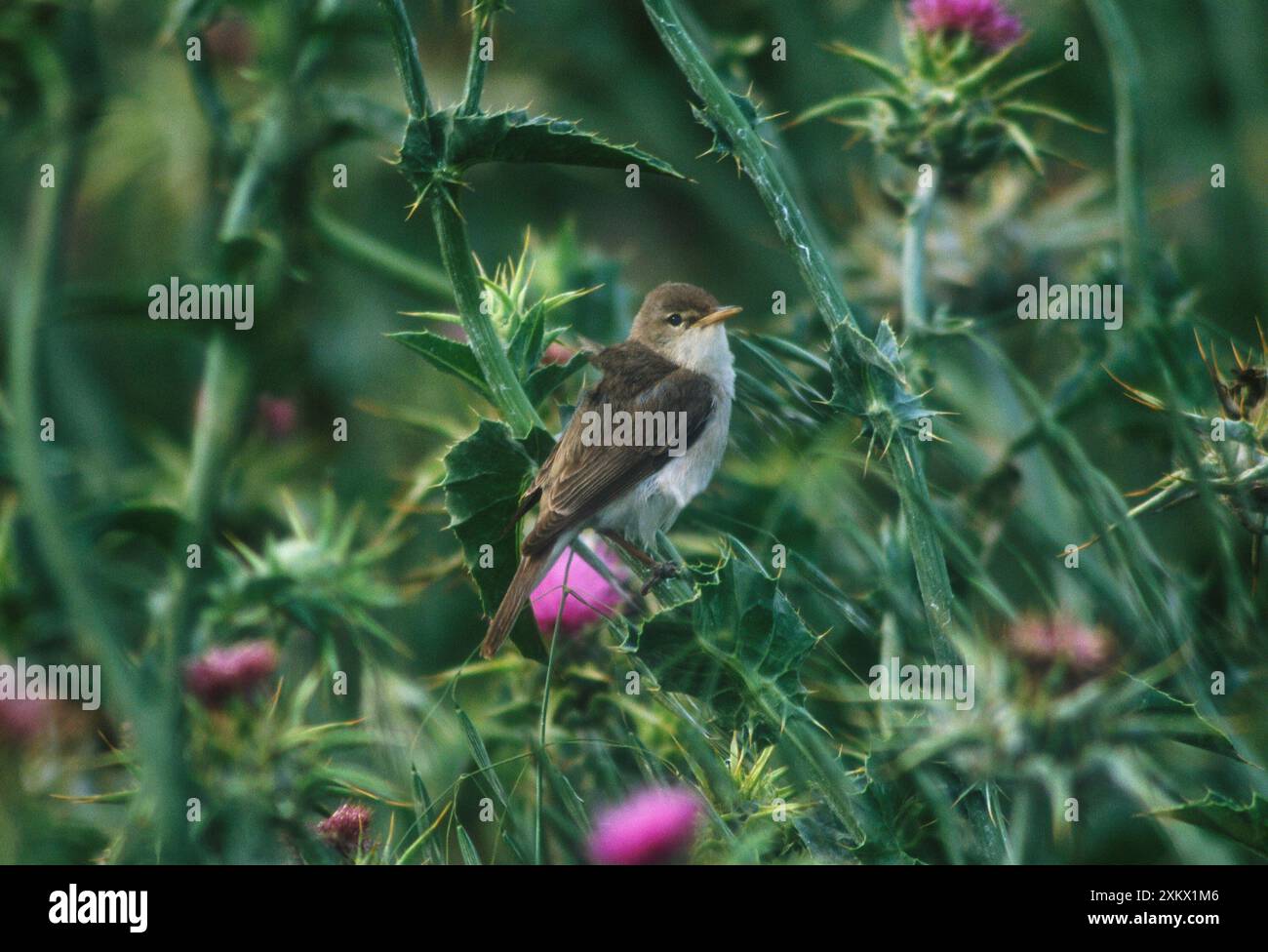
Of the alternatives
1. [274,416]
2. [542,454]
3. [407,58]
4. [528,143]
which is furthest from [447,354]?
[274,416]

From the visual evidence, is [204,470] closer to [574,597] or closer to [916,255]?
[574,597]

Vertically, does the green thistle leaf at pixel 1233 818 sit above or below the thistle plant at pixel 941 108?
below

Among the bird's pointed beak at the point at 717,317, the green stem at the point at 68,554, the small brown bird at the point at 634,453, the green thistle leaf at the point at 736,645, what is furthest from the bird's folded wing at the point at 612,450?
the green stem at the point at 68,554

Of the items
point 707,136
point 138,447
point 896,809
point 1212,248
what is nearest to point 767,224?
point 707,136

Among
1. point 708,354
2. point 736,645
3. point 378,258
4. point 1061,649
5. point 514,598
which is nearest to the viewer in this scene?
point 1061,649

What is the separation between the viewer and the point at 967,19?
3.32 m

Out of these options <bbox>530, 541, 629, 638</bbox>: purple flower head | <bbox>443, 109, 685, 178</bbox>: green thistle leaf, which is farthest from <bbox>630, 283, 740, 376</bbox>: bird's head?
<bbox>443, 109, 685, 178</bbox>: green thistle leaf

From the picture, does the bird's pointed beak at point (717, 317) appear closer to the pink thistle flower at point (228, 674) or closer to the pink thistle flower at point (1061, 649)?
the pink thistle flower at point (228, 674)

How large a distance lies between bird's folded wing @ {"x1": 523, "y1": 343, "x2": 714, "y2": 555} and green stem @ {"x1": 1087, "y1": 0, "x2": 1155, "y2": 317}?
895 millimetres

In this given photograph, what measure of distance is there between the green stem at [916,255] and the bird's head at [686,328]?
40 cm

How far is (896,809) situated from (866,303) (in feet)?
5.61

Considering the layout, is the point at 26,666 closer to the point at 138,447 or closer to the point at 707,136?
the point at 138,447

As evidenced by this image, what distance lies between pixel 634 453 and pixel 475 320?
79cm

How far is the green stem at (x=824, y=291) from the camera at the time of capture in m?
2.44
